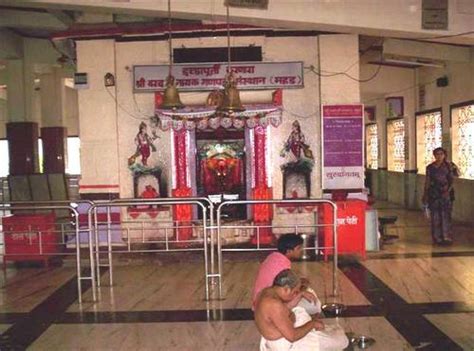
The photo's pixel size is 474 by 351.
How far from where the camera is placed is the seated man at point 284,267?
4.26 metres

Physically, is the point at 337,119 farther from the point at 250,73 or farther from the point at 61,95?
the point at 61,95

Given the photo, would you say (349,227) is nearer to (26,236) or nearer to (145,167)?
(145,167)

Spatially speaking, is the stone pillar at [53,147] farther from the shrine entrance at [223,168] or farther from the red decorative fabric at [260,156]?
the red decorative fabric at [260,156]

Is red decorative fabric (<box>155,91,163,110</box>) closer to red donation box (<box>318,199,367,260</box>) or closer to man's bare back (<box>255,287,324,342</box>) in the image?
red donation box (<box>318,199,367,260</box>)

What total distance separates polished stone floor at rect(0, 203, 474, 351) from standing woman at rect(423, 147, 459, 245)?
1.19 feet

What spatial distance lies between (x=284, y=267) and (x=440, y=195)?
18.2ft

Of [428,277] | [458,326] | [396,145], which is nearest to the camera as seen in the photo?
[458,326]

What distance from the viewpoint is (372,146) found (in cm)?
1806

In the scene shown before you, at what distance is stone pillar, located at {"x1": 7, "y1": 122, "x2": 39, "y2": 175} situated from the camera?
48.1 ft

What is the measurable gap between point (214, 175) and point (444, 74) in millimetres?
5978

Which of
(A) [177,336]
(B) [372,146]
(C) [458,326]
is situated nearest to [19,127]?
(B) [372,146]

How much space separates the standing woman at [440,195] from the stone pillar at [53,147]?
37.9 ft

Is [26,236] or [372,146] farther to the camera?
Answer: [372,146]

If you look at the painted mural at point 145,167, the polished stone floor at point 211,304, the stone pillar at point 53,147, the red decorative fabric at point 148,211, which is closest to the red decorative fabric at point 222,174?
the painted mural at point 145,167
